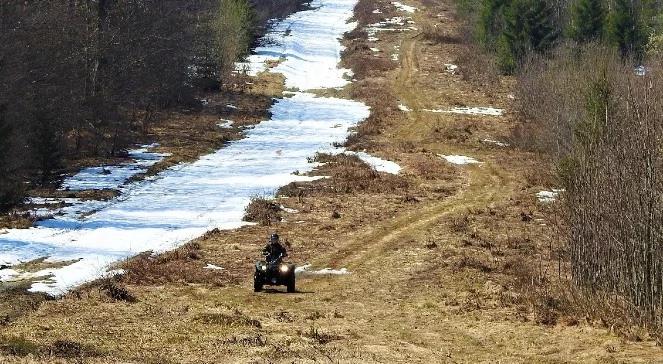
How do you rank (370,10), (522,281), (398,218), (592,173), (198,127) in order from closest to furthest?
(592,173) < (522,281) < (398,218) < (198,127) < (370,10)

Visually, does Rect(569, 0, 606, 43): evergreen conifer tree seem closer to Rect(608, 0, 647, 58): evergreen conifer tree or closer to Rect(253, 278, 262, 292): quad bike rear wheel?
Rect(608, 0, 647, 58): evergreen conifer tree

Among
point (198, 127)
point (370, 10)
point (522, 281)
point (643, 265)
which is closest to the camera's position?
point (643, 265)

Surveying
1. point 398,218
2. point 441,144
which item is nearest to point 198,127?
point 441,144

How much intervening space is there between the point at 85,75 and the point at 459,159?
20.9m

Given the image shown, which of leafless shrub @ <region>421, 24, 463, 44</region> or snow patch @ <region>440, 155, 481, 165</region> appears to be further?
leafless shrub @ <region>421, 24, 463, 44</region>

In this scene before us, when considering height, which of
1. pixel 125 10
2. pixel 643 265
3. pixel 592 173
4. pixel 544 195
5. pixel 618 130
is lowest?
pixel 544 195

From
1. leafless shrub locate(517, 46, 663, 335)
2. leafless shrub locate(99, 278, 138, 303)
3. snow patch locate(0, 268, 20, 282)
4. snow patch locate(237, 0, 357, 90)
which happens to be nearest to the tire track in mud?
leafless shrub locate(99, 278, 138, 303)

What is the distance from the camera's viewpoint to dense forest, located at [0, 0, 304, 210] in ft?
107

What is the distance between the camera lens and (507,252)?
23.6 meters

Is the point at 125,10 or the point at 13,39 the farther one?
the point at 125,10

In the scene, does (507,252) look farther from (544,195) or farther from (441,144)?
(441,144)

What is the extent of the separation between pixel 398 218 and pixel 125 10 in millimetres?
24547

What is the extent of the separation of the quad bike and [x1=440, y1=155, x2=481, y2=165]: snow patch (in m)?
23.9

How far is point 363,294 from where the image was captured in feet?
62.1
